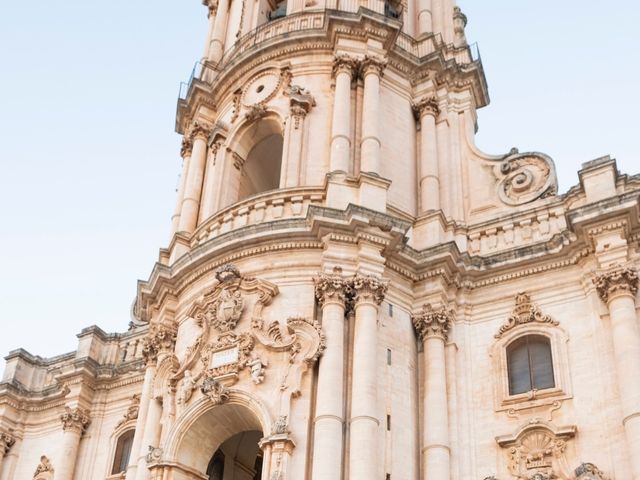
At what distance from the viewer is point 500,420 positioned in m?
18.0

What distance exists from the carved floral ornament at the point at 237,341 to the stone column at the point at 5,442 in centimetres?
915

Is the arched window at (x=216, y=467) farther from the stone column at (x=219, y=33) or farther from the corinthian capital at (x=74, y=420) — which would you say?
the stone column at (x=219, y=33)

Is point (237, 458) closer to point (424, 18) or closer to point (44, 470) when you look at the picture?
point (44, 470)

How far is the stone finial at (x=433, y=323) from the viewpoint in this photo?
19094mm

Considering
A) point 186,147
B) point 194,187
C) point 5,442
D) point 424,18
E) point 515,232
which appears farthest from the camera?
point 424,18

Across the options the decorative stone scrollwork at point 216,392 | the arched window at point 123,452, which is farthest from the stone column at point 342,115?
the arched window at point 123,452

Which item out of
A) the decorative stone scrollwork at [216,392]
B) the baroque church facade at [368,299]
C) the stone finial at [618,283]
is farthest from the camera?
the decorative stone scrollwork at [216,392]

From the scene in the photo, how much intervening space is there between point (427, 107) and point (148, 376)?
10.1m

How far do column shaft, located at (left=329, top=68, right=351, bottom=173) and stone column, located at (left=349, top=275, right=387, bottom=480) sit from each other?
12.3 ft

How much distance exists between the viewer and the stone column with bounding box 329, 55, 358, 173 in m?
21.2

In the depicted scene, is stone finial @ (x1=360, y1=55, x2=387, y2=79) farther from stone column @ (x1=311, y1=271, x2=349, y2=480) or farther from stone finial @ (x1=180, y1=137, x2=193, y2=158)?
stone column @ (x1=311, y1=271, x2=349, y2=480)

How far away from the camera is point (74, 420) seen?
24.7m

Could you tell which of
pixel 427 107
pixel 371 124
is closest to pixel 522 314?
pixel 371 124

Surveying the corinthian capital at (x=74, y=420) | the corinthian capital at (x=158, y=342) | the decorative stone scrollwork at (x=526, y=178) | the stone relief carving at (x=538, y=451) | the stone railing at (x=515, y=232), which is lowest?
the stone relief carving at (x=538, y=451)
